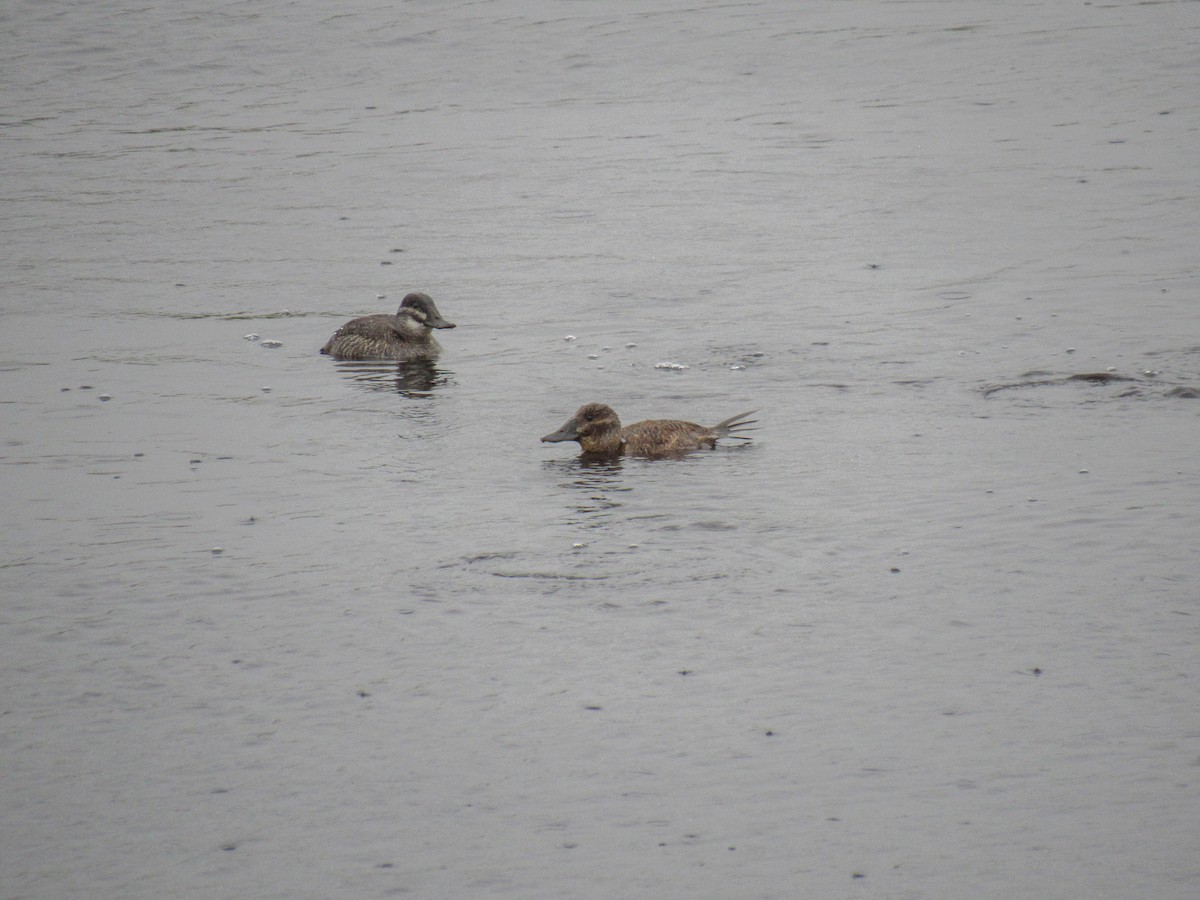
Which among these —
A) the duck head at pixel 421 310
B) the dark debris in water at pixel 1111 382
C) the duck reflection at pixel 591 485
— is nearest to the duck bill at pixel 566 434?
the duck reflection at pixel 591 485

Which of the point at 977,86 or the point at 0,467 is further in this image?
the point at 977,86

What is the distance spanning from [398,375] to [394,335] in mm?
497

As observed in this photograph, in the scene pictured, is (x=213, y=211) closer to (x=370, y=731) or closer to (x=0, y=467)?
(x=0, y=467)

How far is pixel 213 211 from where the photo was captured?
19.2 m

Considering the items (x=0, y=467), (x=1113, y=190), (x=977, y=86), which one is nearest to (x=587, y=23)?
(x=977, y=86)

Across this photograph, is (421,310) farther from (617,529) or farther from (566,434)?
(617,529)

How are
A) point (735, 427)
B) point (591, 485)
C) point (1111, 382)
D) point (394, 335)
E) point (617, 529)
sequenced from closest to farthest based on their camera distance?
point (617, 529) < point (591, 485) < point (735, 427) < point (1111, 382) < point (394, 335)

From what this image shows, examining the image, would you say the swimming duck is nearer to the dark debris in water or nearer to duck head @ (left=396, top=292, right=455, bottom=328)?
duck head @ (left=396, top=292, right=455, bottom=328)

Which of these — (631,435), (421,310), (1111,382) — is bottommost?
(1111,382)

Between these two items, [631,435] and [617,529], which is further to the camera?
[631,435]

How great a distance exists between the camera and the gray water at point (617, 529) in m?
5.61

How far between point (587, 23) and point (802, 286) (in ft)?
52.9

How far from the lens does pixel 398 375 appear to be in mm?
12555

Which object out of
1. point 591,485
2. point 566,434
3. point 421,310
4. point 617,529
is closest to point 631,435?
point 566,434
